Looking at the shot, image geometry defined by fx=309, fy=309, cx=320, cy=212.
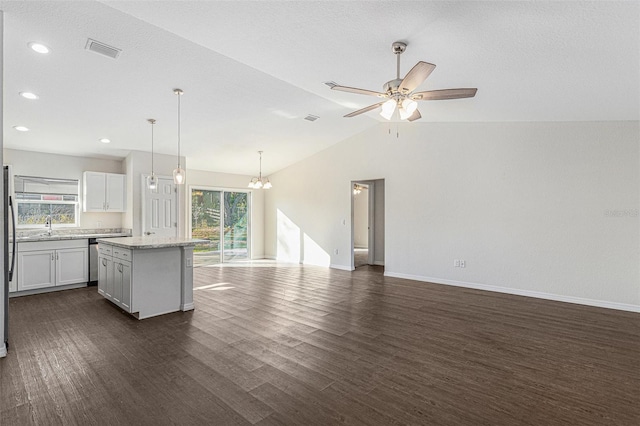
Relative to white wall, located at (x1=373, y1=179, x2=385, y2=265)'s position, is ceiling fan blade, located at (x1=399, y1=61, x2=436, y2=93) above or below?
above

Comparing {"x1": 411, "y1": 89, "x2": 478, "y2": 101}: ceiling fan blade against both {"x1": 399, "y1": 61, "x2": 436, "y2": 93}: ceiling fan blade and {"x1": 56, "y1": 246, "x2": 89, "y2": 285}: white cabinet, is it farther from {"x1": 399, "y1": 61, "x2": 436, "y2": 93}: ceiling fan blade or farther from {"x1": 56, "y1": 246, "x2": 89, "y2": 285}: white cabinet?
{"x1": 56, "y1": 246, "x2": 89, "y2": 285}: white cabinet

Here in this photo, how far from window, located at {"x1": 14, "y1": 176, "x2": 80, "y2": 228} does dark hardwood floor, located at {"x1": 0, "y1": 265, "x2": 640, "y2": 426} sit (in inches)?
69.1

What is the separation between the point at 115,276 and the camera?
420 cm

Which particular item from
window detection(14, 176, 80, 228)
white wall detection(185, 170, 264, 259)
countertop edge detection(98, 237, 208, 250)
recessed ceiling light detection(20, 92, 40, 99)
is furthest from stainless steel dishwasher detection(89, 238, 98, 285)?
recessed ceiling light detection(20, 92, 40, 99)

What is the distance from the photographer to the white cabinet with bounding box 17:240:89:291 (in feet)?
15.9

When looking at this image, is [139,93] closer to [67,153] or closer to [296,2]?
[296,2]

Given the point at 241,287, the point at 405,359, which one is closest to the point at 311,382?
the point at 405,359

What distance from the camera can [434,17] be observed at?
7.77ft

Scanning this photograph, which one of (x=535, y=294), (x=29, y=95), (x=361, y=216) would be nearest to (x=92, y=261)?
(x=29, y=95)

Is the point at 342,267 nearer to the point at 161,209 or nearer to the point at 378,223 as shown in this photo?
the point at 378,223

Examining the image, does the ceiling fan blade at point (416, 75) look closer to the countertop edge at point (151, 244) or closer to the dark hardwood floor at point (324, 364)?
the dark hardwood floor at point (324, 364)

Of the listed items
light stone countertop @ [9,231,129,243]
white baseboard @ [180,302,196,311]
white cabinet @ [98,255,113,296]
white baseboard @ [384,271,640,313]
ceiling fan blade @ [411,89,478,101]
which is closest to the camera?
ceiling fan blade @ [411,89,478,101]

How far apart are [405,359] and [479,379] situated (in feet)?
1.96

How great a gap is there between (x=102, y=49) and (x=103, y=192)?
3910 mm
